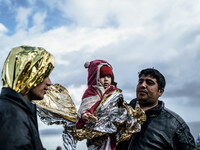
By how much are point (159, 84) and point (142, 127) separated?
31.4 inches

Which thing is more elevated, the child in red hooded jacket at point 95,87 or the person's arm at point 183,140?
the child in red hooded jacket at point 95,87

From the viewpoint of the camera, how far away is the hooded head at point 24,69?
219 centimetres

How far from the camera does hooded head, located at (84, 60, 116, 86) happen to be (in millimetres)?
4219

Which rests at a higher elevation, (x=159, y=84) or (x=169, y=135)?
(x=159, y=84)

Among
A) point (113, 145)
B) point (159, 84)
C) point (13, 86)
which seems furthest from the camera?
point (159, 84)

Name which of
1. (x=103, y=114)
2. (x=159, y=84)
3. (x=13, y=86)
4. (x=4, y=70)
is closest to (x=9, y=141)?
(x=13, y=86)

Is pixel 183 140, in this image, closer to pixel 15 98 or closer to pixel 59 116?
pixel 59 116

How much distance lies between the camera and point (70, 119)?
166 inches

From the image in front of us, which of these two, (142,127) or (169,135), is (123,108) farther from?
(169,135)

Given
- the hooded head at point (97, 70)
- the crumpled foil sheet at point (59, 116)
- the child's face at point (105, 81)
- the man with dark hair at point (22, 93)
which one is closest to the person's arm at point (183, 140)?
the child's face at point (105, 81)

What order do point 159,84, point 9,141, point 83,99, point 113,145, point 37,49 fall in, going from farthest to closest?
point 159,84
point 83,99
point 113,145
point 37,49
point 9,141

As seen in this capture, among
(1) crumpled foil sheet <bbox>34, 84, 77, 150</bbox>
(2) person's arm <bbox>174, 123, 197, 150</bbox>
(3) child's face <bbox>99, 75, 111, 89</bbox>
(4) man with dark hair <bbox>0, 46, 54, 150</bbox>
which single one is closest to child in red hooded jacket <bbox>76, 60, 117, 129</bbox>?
(3) child's face <bbox>99, 75, 111, 89</bbox>

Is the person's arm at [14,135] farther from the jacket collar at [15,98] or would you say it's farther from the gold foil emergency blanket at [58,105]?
the gold foil emergency blanket at [58,105]

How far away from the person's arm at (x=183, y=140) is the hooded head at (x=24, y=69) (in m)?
2.31
